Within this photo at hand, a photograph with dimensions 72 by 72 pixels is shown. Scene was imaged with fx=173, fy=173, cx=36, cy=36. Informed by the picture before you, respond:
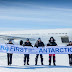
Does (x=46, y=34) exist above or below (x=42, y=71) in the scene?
above

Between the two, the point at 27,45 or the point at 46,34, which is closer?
the point at 27,45

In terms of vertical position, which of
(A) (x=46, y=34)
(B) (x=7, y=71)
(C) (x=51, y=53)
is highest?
(A) (x=46, y=34)

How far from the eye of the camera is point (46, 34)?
42906 millimetres

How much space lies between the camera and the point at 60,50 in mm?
10547

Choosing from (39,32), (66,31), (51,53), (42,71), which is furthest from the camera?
(39,32)

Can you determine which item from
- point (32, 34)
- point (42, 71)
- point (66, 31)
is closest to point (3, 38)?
point (32, 34)

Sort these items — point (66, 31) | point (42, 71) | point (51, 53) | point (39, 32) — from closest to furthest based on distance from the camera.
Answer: point (42, 71), point (51, 53), point (66, 31), point (39, 32)

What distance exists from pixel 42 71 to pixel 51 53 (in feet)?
7.22

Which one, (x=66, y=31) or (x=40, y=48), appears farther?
(x=66, y=31)

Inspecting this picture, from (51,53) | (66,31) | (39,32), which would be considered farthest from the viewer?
(39,32)

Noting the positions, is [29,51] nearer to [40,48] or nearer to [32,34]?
[40,48]

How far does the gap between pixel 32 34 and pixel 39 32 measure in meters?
1.89

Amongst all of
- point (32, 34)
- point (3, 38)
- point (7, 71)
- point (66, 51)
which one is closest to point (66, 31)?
point (32, 34)

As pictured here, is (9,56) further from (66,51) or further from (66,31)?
(66,31)
